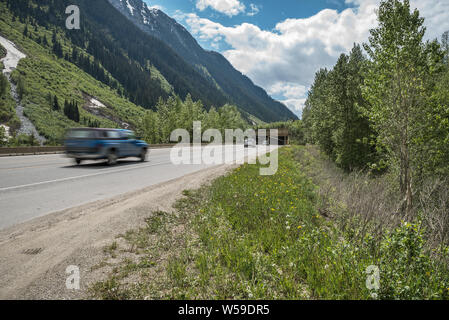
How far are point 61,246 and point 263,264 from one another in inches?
118

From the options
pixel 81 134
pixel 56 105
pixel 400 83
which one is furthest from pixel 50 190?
pixel 56 105

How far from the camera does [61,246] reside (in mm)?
3381

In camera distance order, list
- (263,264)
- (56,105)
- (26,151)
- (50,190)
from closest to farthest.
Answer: (263,264) < (50,190) < (26,151) < (56,105)

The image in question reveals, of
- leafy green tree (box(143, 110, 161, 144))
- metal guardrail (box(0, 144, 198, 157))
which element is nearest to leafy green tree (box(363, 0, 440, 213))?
metal guardrail (box(0, 144, 198, 157))

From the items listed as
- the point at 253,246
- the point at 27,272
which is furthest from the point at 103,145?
the point at 253,246

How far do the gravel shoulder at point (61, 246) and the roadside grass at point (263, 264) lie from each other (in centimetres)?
33

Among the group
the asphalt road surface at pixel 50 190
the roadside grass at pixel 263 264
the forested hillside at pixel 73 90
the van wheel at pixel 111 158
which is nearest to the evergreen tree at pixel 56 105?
the forested hillside at pixel 73 90

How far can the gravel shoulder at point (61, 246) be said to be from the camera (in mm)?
2467

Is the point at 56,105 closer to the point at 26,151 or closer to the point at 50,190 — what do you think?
the point at 26,151

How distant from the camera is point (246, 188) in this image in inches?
294

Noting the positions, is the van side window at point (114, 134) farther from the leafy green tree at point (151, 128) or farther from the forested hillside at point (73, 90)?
the leafy green tree at point (151, 128)

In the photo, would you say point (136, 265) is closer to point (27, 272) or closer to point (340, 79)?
point (27, 272)

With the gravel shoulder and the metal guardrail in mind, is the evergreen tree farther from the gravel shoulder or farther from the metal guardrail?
the gravel shoulder
